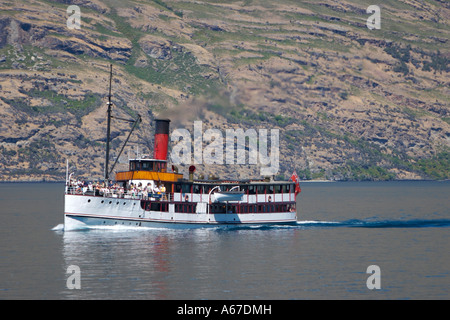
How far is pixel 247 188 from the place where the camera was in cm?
8950

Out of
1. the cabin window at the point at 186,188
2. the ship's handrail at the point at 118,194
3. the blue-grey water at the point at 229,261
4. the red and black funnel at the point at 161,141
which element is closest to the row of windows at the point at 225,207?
the ship's handrail at the point at 118,194

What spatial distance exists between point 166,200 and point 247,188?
1080cm

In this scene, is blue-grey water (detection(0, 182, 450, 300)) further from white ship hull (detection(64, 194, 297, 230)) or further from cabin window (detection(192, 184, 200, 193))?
cabin window (detection(192, 184, 200, 193))

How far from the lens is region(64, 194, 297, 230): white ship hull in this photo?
79750mm

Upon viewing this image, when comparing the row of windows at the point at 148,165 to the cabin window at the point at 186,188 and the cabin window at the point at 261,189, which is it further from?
the cabin window at the point at 261,189

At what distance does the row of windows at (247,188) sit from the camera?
281 feet

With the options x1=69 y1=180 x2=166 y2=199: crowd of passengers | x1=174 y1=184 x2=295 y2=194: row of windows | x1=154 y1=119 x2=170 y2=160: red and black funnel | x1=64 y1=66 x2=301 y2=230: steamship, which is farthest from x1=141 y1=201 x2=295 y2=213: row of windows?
x1=154 y1=119 x2=170 y2=160: red and black funnel

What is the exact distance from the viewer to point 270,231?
8938 cm

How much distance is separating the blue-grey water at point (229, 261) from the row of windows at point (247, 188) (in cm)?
457

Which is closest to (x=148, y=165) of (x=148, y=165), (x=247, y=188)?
(x=148, y=165)

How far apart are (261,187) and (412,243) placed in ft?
62.3

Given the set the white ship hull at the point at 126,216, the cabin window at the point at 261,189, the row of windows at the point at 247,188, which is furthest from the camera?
the cabin window at the point at 261,189

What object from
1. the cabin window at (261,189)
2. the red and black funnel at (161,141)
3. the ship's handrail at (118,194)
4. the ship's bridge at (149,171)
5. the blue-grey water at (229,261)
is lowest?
the blue-grey water at (229,261)
